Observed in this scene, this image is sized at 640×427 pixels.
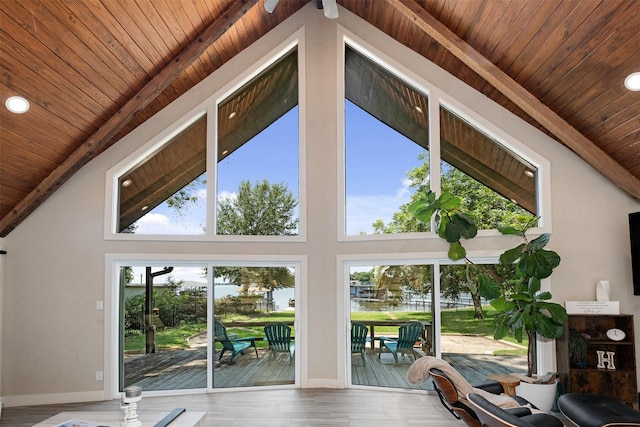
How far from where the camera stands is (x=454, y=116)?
6.59 m

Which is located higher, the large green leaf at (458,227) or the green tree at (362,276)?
the large green leaf at (458,227)

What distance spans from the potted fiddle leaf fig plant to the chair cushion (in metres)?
1.19

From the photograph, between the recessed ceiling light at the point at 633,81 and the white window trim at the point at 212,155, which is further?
the white window trim at the point at 212,155

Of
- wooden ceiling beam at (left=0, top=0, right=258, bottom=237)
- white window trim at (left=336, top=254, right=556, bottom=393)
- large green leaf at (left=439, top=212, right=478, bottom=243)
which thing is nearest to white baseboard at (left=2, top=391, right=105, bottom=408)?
wooden ceiling beam at (left=0, top=0, right=258, bottom=237)

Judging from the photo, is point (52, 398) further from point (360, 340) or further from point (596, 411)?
point (596, 411)

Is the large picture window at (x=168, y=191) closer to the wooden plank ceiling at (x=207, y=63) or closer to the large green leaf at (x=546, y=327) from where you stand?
the wooden plank ceiling at (x=207, y=63)

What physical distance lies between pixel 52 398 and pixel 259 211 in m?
3.59

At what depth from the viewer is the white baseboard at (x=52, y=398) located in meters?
5.97

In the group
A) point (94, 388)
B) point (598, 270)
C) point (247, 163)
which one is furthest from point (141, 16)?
point (598, 270)

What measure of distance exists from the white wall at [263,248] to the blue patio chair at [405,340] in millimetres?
731

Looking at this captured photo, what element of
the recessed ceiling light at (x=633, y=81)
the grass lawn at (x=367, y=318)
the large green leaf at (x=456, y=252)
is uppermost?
the recessed ceiling light at (x=633, y=81)

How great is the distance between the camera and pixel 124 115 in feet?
18.7

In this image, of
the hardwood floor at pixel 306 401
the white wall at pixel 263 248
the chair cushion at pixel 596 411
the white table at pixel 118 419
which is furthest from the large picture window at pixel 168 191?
the chair cushion at pixel 596 411

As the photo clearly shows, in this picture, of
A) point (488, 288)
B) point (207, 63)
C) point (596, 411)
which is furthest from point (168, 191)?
point (596, 411)
